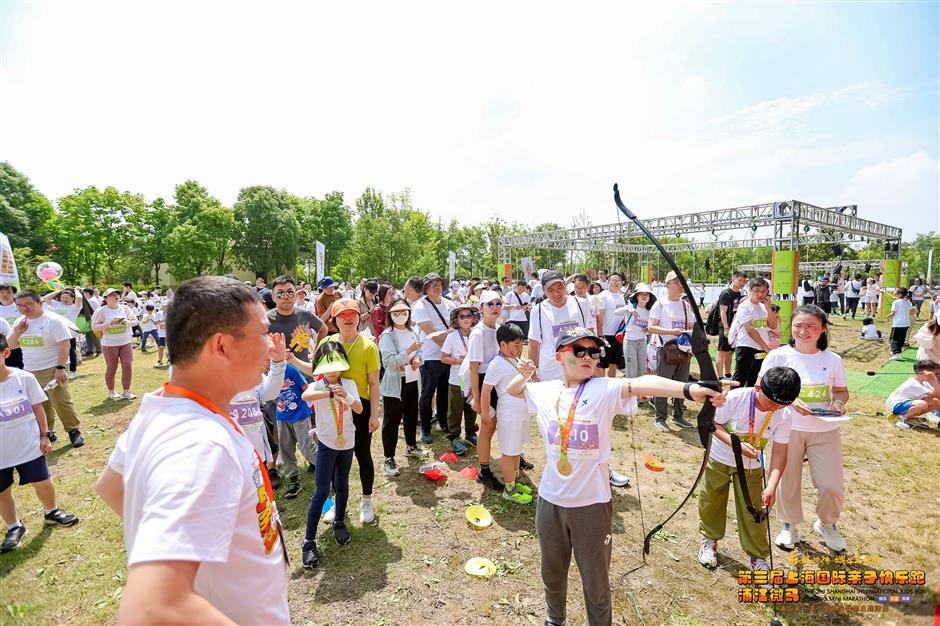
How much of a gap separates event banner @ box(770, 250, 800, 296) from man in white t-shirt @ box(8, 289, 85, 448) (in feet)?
53.3

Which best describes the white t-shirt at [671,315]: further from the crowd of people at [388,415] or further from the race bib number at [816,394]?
the race bib number at [816,394]

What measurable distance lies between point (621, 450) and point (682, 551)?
2229mm

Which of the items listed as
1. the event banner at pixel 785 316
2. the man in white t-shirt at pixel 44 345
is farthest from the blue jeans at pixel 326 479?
the event banner at pixel 785 316

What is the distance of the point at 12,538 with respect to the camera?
13.5 ft

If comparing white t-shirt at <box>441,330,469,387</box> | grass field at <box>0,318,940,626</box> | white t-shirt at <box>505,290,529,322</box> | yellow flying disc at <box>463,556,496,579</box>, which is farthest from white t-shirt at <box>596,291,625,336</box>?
yellow flying disc at <box>463,556,496,579</box>

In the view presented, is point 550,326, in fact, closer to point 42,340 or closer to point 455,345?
point 455,345

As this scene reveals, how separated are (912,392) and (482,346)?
6778 mm

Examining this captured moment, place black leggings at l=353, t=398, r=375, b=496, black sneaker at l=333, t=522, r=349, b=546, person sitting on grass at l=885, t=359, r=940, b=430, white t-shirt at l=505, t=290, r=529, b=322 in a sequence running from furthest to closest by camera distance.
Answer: white t-shirt at l=505, t=290, r=529, b=322, person sitting on grass at l=885, t=359, r=940, b=430, black leggings at l=353, t=398, r=375, b=496, black sneaker at l=333, t=522, r=349, b=546

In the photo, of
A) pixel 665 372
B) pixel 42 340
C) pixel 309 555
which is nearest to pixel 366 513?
pixel 309 555

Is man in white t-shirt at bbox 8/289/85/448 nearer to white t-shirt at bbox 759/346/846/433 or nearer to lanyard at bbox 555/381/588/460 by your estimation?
lanyard at bbox 555/381/588/460

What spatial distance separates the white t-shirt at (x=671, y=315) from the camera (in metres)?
6.68

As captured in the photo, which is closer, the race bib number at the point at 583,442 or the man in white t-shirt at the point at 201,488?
the man in white t-shirt at the point at 201,488

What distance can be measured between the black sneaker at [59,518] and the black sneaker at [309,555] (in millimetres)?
2837

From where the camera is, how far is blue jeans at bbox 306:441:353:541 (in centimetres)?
370
